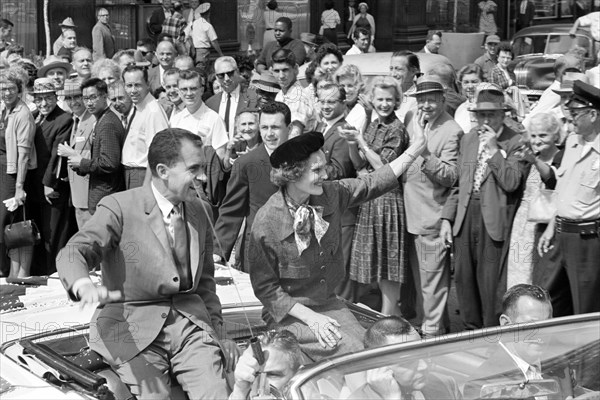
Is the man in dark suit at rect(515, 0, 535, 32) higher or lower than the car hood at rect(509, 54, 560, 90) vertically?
higher

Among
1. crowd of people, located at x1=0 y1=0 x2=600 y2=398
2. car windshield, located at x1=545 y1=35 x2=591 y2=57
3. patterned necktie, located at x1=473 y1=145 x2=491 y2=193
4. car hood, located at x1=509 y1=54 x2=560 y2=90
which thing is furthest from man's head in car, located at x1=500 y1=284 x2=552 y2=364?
car windshield, located at x1=545 y1=35 x2=591 y2=57

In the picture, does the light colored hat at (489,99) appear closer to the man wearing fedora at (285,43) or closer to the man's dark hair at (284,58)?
the man's dark hair at (284,58)

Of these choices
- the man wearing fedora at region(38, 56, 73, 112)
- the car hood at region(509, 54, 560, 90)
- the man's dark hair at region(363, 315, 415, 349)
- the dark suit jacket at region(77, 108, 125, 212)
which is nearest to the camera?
the man's dark hair at region(363, 315, 415, 349)

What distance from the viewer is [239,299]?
580 cm

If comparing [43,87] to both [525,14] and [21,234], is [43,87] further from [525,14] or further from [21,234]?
[525,14]

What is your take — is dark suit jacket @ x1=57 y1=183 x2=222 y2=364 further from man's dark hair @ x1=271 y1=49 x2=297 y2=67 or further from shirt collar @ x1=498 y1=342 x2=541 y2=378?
man's dark hair @ x1=271 y1=49 x2=297 y2=67

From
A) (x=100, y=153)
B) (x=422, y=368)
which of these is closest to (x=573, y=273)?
(x=422, y=368)

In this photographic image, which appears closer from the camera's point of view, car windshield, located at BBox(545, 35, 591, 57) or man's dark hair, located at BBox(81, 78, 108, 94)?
man's dark hair, located at BBox(81, 78, 108, 94)

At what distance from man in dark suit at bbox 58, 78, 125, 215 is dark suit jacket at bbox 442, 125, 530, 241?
315 cm

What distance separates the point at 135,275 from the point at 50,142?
5491mm

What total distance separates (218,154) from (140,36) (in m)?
12.4

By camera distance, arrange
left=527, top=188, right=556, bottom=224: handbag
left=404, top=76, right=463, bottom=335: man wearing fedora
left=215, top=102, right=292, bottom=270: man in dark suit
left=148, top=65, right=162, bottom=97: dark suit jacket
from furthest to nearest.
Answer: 1. left=148, top=65, right=162, bottom=97: dark suit jacket
2. left=404, top=76, right=463, bottom=335: man wearing fedora
3. left=215, top=102, right=292, bottom=270: man in dark suit
4. left=527, top=188, right=556, bottom=224: handbag

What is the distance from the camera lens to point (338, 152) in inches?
315

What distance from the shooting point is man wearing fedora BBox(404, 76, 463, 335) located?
25.6 ft
